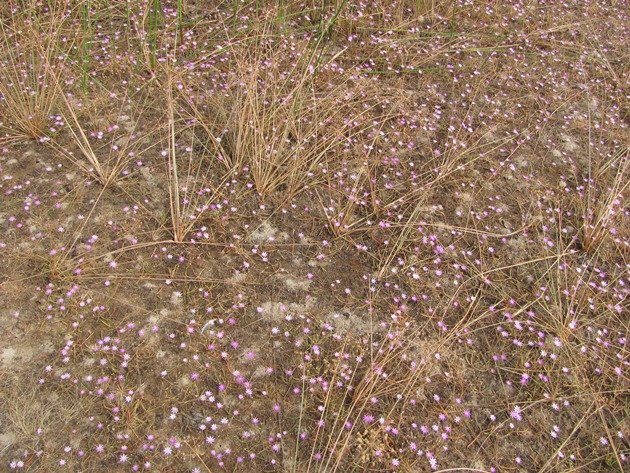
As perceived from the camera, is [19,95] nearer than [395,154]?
Yes

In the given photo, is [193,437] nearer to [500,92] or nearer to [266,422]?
[266,422]

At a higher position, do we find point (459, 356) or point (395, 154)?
point (395, 154)

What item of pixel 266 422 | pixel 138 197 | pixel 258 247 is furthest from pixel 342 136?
pixel 266 422

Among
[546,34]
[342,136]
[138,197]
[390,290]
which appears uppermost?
[546,34]

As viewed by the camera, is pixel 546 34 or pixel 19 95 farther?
pixel 546 34

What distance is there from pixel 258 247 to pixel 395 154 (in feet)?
4.84

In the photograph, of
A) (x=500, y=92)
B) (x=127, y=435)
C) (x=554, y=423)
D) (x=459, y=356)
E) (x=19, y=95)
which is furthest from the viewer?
(x=500, y=92)

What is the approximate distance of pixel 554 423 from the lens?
292 cm

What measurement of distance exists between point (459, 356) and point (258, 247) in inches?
56.1

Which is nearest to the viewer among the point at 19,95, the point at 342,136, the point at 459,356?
the point at 459,356

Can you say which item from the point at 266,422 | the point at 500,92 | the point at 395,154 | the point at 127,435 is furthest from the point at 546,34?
the point at 127,435

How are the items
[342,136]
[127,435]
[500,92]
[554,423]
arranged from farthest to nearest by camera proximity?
[500,92] → [342,136] → [554,423] → [127,435]

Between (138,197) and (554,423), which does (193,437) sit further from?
(554,423)

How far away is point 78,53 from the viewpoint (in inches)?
173
